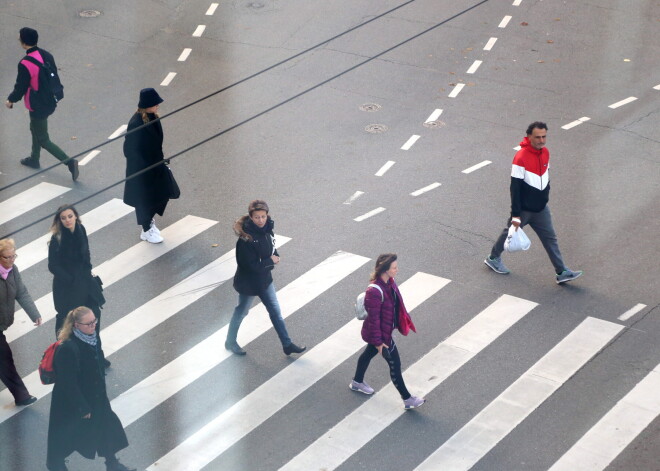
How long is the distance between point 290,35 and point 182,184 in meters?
5.52

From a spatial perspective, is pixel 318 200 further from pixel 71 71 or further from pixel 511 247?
pixel 71 71

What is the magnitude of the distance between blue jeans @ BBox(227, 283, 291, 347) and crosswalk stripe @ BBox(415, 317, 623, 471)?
2182 millimetres

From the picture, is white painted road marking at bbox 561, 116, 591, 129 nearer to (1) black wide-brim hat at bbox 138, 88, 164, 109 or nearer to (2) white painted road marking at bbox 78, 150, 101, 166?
(1) black wide-brim hat at bbox 138, 88, 164, 109

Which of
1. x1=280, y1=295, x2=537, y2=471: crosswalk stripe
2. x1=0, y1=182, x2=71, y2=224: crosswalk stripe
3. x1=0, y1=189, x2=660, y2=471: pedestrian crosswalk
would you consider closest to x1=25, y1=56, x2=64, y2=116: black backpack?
x1=0, y1=182, x2=71, y2=224: crosswalk stripe

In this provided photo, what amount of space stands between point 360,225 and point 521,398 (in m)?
3.91

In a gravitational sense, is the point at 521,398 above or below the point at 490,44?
below

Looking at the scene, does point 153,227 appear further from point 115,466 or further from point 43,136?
point 115,466

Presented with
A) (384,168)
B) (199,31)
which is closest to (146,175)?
(384,168)

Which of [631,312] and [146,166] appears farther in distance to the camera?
[146,166]

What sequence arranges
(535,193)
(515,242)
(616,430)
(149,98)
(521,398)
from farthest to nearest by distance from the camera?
(149,98) < (535,193) < (515,242) < (521,398) < (616,430)

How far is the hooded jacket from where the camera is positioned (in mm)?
11766

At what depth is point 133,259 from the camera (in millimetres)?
12961

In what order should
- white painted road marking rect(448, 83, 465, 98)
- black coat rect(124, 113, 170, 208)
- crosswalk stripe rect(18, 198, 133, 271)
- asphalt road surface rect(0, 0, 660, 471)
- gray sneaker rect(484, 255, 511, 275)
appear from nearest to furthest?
1. asphalt road surface rect(0, 0, 660, 471)
2. gray sneaker rect(484, 255, 511, 275)
3. black coat rect(124, 113, 170, 208)
4. crosswalk stripe rect(18, 198, 133, 271)
5. white painted road marking rect(448, 83, 465, 98)

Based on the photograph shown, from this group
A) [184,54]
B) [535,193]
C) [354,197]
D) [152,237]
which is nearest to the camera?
[535,193]
